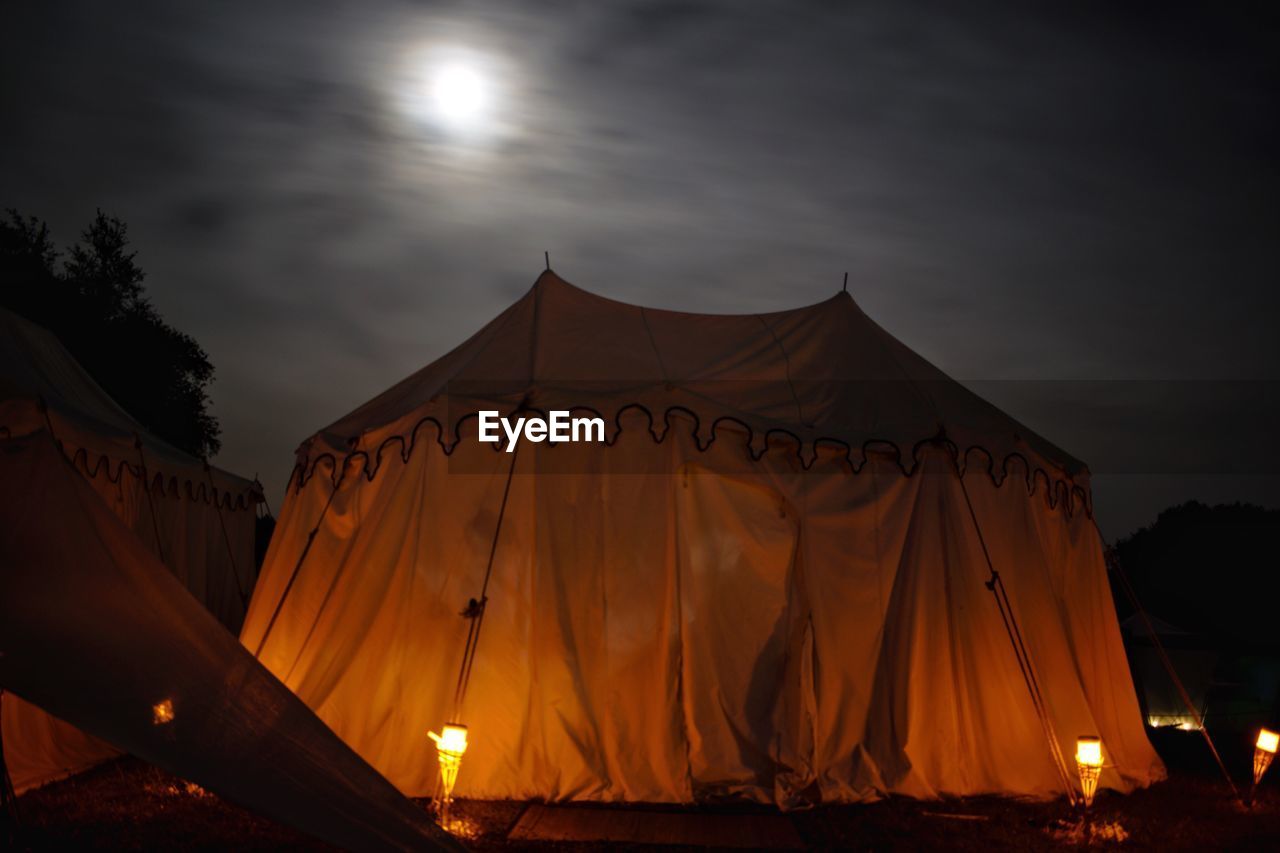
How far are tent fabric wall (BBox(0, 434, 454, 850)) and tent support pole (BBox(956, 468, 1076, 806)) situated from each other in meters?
3.99

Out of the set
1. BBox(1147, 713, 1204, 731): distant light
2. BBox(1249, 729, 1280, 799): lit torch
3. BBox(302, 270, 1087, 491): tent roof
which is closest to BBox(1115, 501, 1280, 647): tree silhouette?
BBox(1147, 713, 1204, 731): distant light

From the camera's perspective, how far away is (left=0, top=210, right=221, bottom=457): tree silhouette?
15852mm

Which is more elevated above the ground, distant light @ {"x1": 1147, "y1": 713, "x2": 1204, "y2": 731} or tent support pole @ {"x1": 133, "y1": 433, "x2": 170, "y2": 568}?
tent support pole @ {"x1": 133, "y1": 433, "x2": 170, "y2": 568}

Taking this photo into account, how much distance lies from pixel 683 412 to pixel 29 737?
4.17 meters

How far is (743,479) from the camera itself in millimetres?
5621

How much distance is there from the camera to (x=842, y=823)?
4.75m

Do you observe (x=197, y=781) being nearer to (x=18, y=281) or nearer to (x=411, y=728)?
(x=411, y=728)

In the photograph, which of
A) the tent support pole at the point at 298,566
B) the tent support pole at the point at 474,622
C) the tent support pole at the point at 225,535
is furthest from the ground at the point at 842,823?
the tent support pole at the point at 225,535

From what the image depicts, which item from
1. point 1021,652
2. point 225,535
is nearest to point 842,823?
point 1021,652

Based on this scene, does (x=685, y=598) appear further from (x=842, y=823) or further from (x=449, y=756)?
(x=449, y=756)

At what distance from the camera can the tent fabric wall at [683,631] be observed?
5.16 meters

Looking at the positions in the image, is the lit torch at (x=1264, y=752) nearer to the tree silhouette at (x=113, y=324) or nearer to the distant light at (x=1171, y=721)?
the distant light at (x=1171, y=721)

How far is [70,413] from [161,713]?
4243 millimetres

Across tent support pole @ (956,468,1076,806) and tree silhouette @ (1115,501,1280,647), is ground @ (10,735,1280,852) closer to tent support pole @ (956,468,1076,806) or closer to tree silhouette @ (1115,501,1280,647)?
tent support pole @ (956,468,1076,806)
